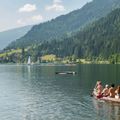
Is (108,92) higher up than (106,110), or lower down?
higher up

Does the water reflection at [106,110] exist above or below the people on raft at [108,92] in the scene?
below

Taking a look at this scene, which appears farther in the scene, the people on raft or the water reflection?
the people on raft

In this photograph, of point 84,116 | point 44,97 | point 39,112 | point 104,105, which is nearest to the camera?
point 84,116

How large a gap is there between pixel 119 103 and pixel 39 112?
56.5ft

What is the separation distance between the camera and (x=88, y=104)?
7288cm

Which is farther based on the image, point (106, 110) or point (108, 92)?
point (108, 92)

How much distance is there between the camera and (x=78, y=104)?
7306cm

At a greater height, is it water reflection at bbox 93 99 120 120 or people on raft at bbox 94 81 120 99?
people on raft at bbox 94 81 120 99

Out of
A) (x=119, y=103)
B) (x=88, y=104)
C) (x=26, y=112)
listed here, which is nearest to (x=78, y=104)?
(x=88, y=104)

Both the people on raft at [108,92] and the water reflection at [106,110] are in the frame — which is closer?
the water reflection at [106,110]

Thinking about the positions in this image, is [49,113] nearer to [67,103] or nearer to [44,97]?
[67,103]

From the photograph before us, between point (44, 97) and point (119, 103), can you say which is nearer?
point (119, 103)

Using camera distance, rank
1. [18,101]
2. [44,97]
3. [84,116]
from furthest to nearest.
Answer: [44,97] → [18,101] → [84,116]

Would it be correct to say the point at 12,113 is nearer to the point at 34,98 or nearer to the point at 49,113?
the point at 49,113
